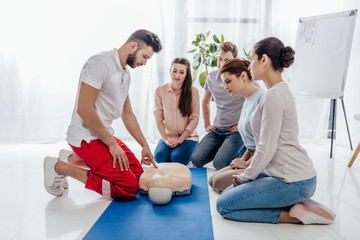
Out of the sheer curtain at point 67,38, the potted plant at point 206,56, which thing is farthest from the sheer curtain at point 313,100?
the potted plant at point 206,56

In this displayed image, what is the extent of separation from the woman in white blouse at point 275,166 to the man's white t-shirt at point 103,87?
773mm

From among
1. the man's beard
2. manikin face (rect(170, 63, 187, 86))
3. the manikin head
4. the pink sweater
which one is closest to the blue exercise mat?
the manikin head

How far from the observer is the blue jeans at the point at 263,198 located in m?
1.38

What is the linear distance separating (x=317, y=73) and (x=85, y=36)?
2541 mm

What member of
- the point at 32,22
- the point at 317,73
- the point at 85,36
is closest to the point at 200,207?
the point at 317,73

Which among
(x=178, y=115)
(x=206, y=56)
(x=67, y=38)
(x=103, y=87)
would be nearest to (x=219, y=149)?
(x=178, y=115)

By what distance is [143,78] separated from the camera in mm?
3621

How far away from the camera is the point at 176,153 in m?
2.47

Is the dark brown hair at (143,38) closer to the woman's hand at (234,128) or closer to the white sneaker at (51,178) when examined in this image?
the white sneaker at (51,178)

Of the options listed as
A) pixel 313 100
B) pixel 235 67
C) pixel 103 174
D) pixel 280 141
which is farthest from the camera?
pixel 313 100

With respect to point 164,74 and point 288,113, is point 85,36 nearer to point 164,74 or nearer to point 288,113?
point 164,74

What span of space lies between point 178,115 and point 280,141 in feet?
4.27

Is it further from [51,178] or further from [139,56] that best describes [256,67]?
[51,178]

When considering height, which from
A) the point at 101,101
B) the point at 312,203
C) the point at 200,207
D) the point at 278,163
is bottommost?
the point at 200,207
